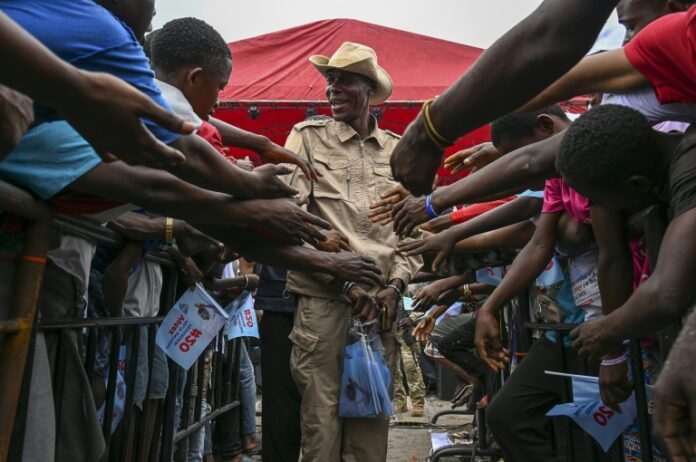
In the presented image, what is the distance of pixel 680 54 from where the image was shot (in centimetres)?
198

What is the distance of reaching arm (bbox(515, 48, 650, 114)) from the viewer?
2188 millimetres

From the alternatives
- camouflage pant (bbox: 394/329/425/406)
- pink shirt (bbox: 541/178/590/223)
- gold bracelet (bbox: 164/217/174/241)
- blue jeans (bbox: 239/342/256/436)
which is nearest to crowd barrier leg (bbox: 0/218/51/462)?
gold bracelet (bbox: 164/217/174/241)

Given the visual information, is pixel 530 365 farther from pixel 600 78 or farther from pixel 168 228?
pixel 168 228

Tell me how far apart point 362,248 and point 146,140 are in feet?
8.86

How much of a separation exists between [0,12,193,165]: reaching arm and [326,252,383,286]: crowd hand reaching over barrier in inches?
82.6

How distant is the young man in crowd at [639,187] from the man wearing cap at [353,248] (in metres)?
1.66

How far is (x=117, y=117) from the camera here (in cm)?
135

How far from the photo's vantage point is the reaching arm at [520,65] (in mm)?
2061

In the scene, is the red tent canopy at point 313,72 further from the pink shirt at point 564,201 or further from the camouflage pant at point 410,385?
the pink shirt at point 564,201

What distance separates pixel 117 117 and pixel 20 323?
743 millimetres

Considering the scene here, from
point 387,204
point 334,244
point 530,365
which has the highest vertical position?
point 387,204

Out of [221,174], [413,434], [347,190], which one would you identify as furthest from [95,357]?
[413,434]

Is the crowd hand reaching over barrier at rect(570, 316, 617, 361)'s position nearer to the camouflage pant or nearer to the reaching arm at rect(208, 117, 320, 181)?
the reaching arm at rect(208, 117, 320, 181)

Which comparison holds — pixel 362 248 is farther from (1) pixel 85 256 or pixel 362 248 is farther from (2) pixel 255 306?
(1) pixel 85 256
